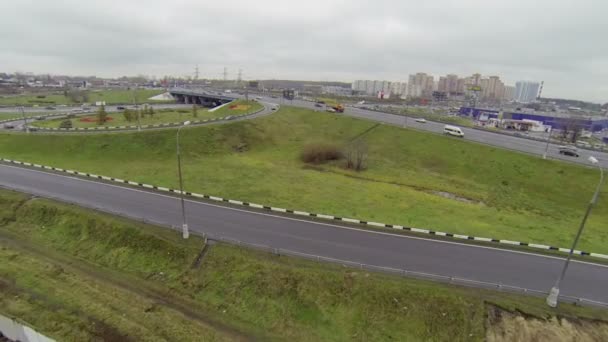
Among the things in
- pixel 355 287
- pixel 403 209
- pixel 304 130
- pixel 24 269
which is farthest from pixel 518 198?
pixel 24 269

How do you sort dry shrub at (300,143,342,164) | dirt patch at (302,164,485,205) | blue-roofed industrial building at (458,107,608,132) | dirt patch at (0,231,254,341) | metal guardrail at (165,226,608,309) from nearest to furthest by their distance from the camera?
1. dirt patch at (0,231,254,341)
2. metal guardrail at (165,226,608,309)
3. dirt patch at (302,164,485,205)
4. dry shrub at (300,143,342,164)
5. blue-roofed industrial building at (458,107,608,132)

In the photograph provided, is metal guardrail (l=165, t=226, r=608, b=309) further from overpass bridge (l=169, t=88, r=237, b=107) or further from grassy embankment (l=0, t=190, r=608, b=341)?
overpass bridge (l=169, t=88, r=237, b=107)

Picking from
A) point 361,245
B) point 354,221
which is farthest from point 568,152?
point 361,245

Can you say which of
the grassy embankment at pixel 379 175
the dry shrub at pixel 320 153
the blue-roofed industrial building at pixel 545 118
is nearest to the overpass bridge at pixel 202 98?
the grassy embankment at pixel 379 175

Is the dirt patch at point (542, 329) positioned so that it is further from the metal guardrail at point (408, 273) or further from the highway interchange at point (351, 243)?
the highway interchange at point (351, 243)

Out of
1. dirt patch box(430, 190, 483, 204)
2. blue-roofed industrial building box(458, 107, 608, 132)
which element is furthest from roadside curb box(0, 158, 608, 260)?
blue-roofed industrial building box(458, 107, 608, 132)

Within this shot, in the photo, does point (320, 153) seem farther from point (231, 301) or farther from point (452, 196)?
point (231, 301)
